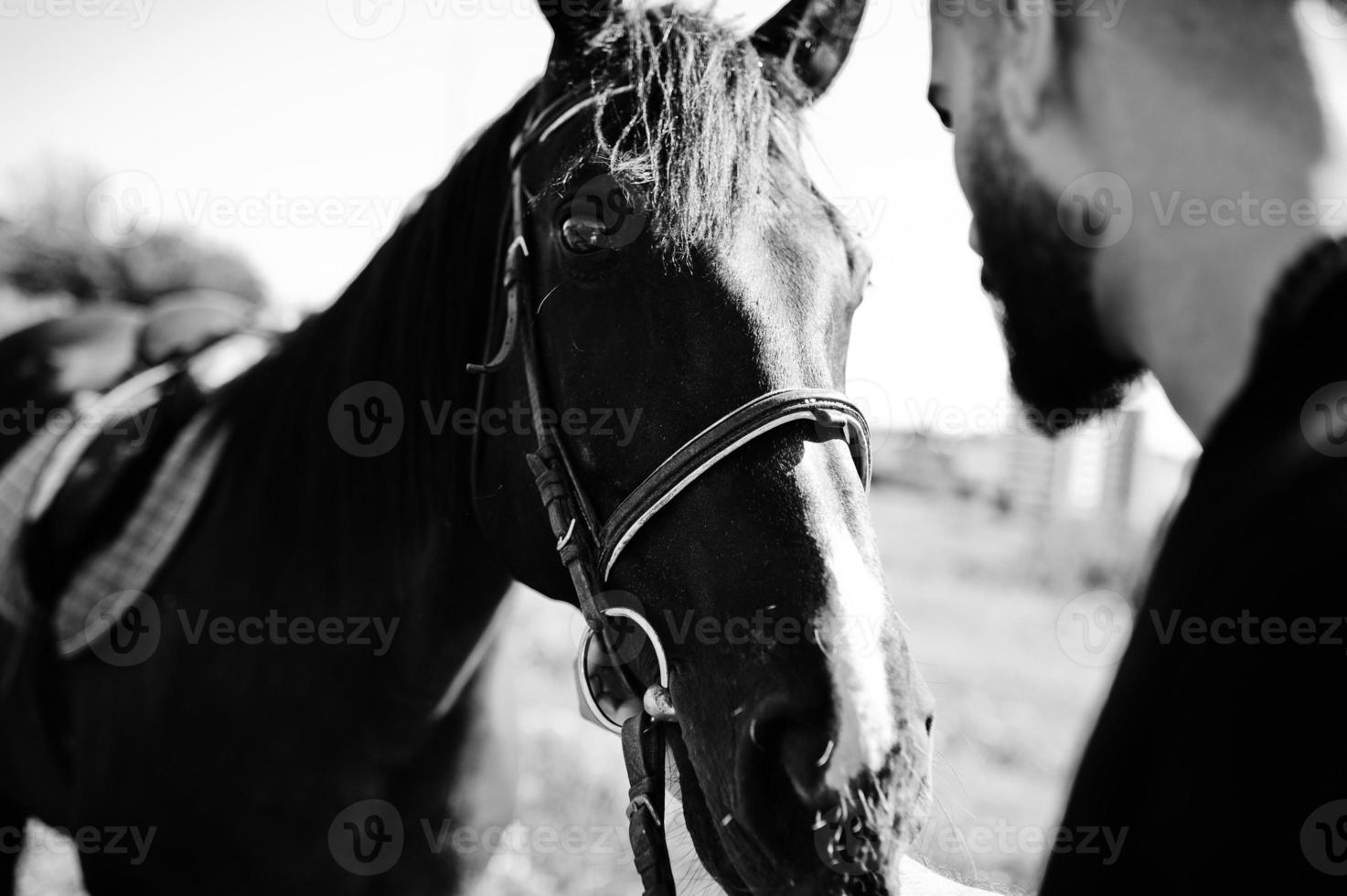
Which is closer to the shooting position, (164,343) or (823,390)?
(823,390)

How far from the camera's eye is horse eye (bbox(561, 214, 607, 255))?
1.80m

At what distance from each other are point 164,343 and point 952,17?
13.0 feet

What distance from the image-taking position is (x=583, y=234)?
5.98 ft

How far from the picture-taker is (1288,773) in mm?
748

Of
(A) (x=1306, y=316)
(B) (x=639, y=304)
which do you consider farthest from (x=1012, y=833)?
(A) (x=1306, y=316)

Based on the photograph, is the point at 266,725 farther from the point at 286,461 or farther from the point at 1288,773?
the point at 1288,773
